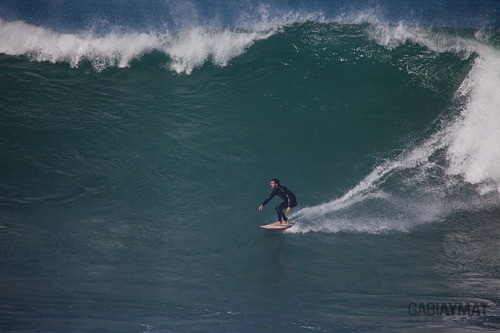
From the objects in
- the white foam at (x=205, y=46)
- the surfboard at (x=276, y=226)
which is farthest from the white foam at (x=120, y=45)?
the surfboard at (x=276, y=226)

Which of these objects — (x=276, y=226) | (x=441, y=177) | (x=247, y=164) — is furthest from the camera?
(x=247, y=164)

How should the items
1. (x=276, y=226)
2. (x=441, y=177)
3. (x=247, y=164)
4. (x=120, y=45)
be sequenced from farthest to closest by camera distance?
(x=120, y=45) → (x=247, y=164) → (x=441, y=177) → (x=276, y=226)

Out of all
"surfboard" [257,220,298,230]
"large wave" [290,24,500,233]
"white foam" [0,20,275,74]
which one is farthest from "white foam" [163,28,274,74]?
"surfboard" [257,220,298,230]

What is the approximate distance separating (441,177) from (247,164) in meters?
4.45

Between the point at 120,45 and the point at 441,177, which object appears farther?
the point at 120,45

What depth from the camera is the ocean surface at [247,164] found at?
A: 17.3ft

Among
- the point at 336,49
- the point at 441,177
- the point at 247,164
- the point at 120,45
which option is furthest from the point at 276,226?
the point at 120,45

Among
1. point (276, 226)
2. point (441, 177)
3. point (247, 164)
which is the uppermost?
point (247, 164)

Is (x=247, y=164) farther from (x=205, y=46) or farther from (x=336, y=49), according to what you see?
(x=336, y=49)

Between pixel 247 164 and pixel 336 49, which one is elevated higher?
pixel 336 49

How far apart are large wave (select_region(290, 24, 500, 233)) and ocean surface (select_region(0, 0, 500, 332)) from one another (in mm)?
46

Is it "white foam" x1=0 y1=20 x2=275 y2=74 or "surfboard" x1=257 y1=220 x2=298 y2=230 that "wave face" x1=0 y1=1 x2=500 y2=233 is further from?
"surfboard" x1=257 y1=220 x2=298 y2=230

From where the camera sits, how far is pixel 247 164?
370 inches

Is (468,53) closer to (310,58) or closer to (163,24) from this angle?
(310,58)
